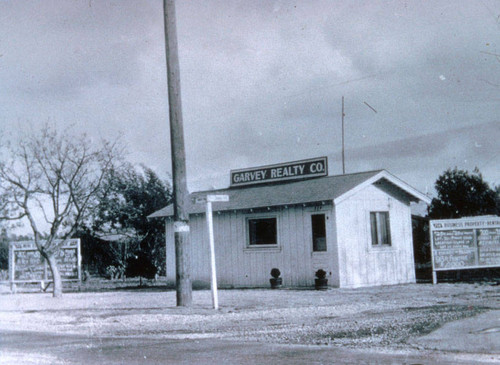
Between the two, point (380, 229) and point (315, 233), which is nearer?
point (315, 233)

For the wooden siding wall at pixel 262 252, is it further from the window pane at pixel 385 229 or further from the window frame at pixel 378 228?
the window pane at pixel 385 229

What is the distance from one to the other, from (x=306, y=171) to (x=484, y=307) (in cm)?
1199

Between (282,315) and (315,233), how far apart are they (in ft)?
27.4

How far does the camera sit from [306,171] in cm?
2433

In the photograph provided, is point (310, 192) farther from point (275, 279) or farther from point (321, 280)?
point (321, 280)

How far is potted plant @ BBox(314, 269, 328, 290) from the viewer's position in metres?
19.7

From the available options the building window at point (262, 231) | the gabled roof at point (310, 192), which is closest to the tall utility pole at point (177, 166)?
the gabled roof at point (310, 192)

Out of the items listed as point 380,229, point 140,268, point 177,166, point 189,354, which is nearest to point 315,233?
point 380,229

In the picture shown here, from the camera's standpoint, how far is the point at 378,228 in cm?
2197

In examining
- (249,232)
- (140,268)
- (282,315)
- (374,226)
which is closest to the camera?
(282,315)

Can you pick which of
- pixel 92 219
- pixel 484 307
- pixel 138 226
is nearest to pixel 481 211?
pixel 138 226

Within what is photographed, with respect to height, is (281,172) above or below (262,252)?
above

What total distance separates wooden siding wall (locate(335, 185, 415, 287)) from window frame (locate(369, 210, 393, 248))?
0.40ft

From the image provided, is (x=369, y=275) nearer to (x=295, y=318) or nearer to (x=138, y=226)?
(x=295, y=318)
